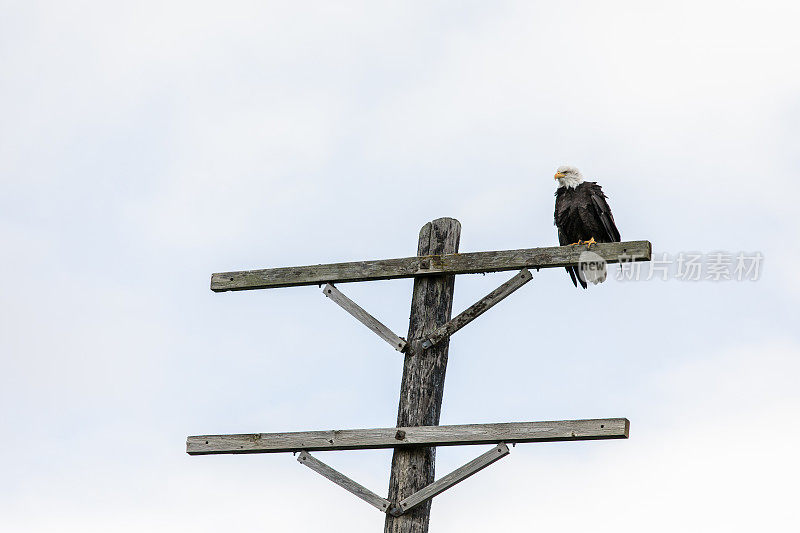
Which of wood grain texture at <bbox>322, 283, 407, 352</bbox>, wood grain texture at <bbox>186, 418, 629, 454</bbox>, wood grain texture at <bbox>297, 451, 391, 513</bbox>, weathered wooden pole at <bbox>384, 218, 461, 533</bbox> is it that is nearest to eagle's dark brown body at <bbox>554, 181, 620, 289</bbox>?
weathered wooden pole at <bbox>384, 218, 461, 533</bbox>

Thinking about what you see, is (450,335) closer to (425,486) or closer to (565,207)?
(425,486)

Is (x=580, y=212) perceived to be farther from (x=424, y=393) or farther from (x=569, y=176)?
(x=424, y=393)

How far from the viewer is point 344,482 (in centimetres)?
609

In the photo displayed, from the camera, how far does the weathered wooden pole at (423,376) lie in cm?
588

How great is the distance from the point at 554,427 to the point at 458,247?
1458mm

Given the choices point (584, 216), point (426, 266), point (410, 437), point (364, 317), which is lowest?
point (410, 437)

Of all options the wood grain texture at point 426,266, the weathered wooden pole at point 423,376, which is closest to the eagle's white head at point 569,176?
the weathered wooden pole at point 423,376

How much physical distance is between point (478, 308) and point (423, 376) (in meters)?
0.54

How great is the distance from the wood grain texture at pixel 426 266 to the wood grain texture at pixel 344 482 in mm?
1196

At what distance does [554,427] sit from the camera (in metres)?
5.60

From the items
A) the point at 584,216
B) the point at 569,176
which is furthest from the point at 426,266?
the point at 569,176

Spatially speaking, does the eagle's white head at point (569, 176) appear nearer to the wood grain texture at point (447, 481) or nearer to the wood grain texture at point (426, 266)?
the wood grain texture at point (426, 266)

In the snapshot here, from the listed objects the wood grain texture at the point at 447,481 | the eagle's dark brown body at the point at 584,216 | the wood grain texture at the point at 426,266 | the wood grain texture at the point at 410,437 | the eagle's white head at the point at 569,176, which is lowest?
the wood grain texture at the point at 447,481

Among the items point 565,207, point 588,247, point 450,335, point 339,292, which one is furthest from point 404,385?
point 565,207
